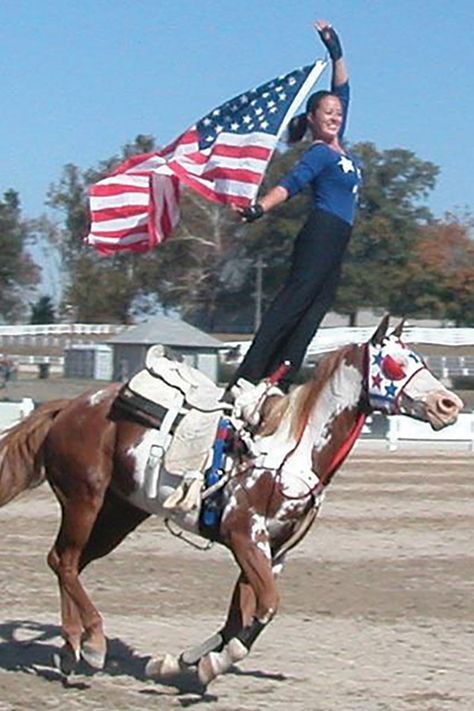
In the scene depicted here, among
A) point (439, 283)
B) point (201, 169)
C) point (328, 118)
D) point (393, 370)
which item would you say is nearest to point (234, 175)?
point (201, 169)

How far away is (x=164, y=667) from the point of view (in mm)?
7996

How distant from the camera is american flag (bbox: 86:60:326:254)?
8836mm

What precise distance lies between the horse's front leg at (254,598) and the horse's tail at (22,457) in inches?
60.8

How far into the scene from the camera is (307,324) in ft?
27.0

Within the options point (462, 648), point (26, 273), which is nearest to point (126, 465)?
point (462, 648)

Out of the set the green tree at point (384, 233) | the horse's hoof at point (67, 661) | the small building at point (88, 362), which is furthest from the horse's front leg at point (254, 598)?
the green tree at point (384, 233)

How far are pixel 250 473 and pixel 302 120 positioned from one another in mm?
1991

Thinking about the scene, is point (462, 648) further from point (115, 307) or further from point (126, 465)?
point (115, 307)

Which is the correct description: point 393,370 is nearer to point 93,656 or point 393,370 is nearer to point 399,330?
point 399,330

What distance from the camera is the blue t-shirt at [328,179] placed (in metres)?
8.00

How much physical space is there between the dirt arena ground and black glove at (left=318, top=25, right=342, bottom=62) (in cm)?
332

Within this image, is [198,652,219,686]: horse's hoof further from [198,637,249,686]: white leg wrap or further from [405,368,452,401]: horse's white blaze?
[405,368,452,401]: horse's white blaze

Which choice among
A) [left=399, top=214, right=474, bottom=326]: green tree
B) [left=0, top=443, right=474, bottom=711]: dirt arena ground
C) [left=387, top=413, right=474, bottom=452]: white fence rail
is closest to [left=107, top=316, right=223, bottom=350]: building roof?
[left=387, top=413, right=474, bottom=452]: white fence rail

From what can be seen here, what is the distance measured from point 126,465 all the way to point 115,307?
69.9 meters
